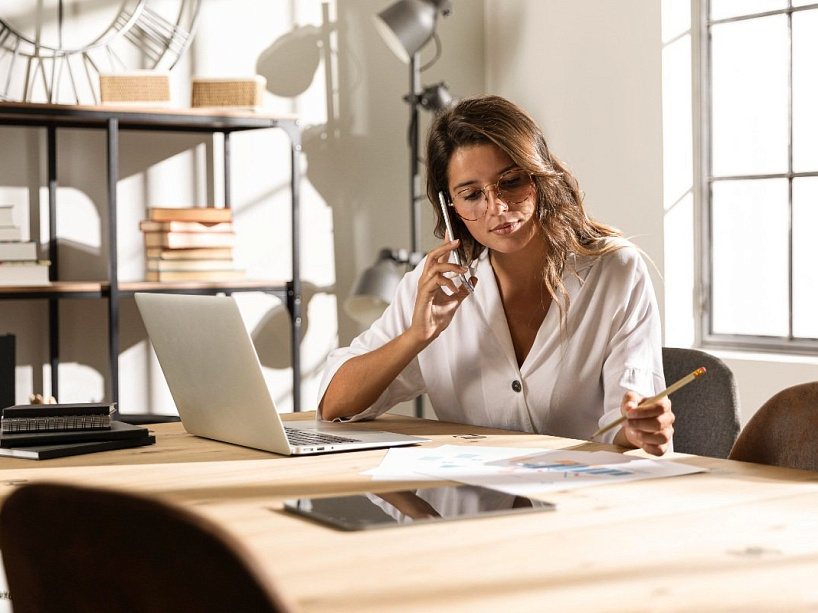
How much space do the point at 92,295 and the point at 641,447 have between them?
2046mm

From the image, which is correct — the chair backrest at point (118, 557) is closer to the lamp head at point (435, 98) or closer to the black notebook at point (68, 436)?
the black notebook at point (68, 436)

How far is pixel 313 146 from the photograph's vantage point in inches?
155

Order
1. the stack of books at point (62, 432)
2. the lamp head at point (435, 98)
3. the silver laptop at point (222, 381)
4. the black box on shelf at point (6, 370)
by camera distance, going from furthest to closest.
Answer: the lamp head at point (435, 98) → the black box on shelf at point (6, 370) → the stack of books at point (62, 432) → the silver laptop at point (222, 381)

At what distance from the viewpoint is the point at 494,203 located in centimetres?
197

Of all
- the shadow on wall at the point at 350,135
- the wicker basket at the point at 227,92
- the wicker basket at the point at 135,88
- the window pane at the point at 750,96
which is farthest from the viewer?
the shadow on wall at the point at 350,135

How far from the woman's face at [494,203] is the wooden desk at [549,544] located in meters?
0.67

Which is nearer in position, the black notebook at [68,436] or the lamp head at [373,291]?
the black notebook at [68,436]

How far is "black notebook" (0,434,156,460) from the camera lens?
1.56 m

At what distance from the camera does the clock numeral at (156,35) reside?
3.57 metres

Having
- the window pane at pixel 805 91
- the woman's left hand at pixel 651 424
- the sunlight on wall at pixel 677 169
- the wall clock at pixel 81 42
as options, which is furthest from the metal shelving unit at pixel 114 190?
the woman's left hand at pixel 651 424

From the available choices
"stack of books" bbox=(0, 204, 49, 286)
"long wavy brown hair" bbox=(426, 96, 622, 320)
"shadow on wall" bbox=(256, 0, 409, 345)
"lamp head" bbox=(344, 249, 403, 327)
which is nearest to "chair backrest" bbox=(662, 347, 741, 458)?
"long wavy brown hair" bbox=(426, 96, 622, 320)

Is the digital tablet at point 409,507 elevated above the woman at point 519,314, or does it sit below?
below

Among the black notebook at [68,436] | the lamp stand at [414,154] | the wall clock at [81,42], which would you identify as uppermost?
the wall clock at [81,42]

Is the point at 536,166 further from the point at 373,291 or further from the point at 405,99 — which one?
the point at 405,99
